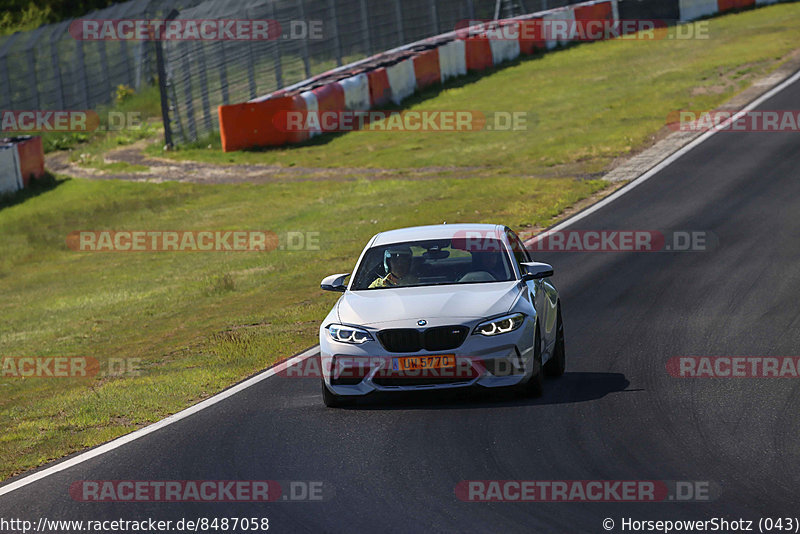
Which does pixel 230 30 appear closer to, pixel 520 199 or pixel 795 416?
pixel 520 199

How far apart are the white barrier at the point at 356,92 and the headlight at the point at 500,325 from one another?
26112 millimetres

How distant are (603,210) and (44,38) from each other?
1197 inches

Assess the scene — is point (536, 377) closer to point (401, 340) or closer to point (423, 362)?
point (423, 362)

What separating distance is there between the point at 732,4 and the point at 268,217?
26605mm

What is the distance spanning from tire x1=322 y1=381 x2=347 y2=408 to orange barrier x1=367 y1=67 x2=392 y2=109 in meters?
26.8

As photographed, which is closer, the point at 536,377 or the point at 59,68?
the point at 536,377

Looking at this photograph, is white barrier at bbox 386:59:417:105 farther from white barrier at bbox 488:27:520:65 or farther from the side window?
the side window

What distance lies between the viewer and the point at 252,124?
34.7 m

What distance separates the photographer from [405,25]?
45.1 metres

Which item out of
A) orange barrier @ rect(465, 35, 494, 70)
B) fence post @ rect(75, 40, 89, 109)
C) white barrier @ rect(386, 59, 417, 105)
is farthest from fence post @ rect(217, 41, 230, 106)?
fence post @ rect(75, 40, 89, 109)

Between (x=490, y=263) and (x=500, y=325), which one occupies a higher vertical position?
(x=490, y=263)

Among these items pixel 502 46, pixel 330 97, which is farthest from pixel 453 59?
pixel 330 97

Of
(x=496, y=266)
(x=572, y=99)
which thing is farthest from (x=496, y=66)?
(x=496, y=266)

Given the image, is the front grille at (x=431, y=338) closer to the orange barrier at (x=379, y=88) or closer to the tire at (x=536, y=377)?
the tire at (x=536, y=377)
